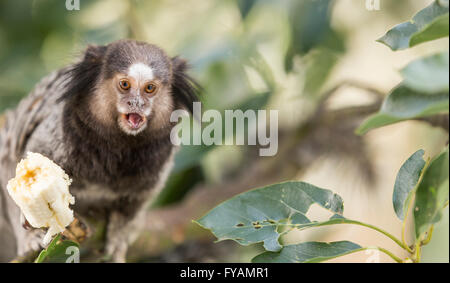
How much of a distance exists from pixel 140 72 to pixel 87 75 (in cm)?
19

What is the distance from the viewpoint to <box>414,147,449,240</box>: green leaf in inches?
31.8

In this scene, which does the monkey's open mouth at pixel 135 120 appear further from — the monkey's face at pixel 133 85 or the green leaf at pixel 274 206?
the green leaf at pixel 274 206

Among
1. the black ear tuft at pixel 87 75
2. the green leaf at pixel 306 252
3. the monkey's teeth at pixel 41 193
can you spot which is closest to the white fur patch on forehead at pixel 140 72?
the black ear tuft at pixel 87 75

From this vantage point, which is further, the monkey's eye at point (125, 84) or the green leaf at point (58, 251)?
the monkey's eye at point (125, 84)

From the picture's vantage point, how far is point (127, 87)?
1170 mm

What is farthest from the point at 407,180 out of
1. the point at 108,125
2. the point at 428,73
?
the point at 108,125

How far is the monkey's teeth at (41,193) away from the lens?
2.88 feet

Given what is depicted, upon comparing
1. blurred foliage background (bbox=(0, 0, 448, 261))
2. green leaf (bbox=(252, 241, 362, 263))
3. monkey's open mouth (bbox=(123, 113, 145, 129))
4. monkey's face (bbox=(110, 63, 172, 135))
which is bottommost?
green leaf (bbox=(252, 241, 362, 263))

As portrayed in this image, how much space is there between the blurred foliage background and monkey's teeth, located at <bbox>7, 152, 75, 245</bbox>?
0.98 metres

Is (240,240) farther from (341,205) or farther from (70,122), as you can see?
(70,122)

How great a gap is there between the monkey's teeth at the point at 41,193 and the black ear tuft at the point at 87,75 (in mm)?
386

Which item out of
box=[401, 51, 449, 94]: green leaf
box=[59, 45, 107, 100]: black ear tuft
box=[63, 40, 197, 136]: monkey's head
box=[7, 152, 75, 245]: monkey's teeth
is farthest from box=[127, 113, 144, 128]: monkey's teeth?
box=[401, 51, 449, 94]: green leaf

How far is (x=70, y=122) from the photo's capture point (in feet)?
4.28

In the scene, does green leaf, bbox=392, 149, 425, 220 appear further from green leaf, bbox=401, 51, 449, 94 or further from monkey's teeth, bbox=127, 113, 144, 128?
monkey's teeth, bbox=127, 113, 144, 128
